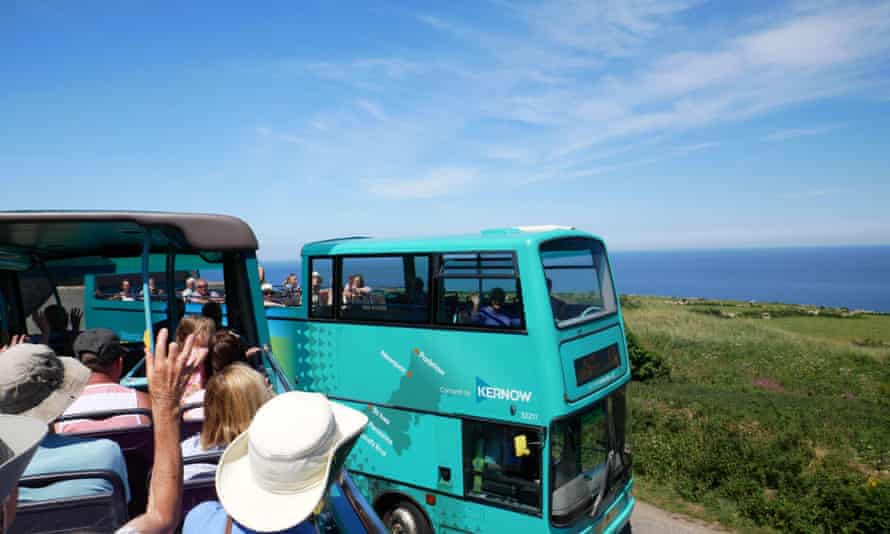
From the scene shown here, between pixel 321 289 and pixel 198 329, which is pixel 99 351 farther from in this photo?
pixel 321 289

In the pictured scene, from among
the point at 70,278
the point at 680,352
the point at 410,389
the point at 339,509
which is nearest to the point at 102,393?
the point at 339,509

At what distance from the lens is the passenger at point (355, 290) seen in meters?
8.51

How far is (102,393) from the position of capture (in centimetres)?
418

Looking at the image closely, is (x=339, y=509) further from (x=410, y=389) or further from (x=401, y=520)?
(x=401, y=520)

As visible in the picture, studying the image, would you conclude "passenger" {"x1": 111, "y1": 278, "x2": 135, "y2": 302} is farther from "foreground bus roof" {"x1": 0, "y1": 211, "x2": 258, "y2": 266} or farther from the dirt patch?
the dirt patch

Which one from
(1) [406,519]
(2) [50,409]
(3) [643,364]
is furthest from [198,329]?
(3) [643,364]

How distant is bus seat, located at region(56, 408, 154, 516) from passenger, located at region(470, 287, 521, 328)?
401 cm

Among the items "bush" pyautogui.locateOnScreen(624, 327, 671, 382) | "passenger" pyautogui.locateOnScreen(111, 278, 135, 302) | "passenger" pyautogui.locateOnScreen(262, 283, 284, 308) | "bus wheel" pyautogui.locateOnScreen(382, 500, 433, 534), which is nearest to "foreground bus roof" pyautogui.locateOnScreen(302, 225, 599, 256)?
"bus wheel" pyautogui.locateOnScreen(382, 500, 433, 534)

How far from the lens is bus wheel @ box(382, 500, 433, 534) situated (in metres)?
7.51

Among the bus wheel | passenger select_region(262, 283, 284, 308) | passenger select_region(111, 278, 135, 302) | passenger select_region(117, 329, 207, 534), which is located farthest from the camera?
passenger select_region(111, 278, 135, 302)

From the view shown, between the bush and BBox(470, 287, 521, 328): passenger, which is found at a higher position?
BBox(470, 287, 521, 328): passenger

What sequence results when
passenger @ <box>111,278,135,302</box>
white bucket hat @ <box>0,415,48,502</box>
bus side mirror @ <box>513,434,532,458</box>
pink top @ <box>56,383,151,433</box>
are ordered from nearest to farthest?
white bucket hat @ <box>0,415,48,502</box>, pink top @ <box>56,383,151,433</box>, bus side mirror @ <box>513,434,532,458</box>, passenger @ <box>111,278,135,302</box>

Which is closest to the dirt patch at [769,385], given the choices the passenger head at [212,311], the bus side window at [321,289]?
the bus side window at [321,289]

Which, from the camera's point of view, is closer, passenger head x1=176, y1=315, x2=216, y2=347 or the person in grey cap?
the person in grey cap
